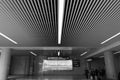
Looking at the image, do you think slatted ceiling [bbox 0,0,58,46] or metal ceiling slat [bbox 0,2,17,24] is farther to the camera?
metal ceiling slat [bbox 0,2,17,24]

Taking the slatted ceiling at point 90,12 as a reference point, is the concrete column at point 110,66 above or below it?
below

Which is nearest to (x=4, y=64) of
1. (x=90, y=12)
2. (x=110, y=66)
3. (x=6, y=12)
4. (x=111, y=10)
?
(x=6, y=12)

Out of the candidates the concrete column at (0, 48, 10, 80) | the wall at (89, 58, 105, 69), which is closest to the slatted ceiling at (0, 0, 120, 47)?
the concrete column at (0, 48, 10, 80)

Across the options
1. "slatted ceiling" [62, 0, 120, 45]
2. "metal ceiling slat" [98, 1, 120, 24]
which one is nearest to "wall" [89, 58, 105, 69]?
"slatted ceiling" [62, 0, 120, 45]

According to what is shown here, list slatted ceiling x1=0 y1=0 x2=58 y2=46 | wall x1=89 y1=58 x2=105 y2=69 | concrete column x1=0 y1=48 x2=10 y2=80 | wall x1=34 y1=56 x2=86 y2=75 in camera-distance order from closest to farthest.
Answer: slatted ceiling x1=0 y1=0 x2=58 y2=46 < concrete column x1=0 y1=48 x2=10 y2=80 < wall x1=34 y1=56 x2=86 y2=75 < wall x1=89 y1=58 x2=105 y2=69

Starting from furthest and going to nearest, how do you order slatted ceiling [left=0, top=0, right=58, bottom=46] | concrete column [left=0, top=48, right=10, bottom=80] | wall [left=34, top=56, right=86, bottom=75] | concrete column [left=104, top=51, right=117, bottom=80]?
wall [left=34, top=56, right=86, bottom=75] → concrete column [left=104, top=51, right=117, bottom=80] → concrete column [left=0, top=48, right=10, bottom=80] → slatted ceiling [left=0, top=0, right=58, bottom=46]

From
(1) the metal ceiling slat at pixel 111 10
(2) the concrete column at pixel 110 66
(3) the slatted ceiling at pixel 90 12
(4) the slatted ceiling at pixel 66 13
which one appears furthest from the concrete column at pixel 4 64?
(2) the concrete column at pixel 110 66

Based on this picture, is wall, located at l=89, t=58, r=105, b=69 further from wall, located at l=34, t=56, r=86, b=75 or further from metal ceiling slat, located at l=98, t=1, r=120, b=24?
metal ceiling slat, located at l=98, t=1, r=120, b=24

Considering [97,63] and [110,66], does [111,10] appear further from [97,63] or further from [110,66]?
[97,63]

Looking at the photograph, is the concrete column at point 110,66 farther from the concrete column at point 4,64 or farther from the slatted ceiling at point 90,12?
the concrete column at point 4,64

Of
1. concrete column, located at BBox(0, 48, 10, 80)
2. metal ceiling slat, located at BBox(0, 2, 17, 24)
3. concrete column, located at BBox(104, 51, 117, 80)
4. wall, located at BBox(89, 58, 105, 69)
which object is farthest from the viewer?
wall, located at BBox(89, 58, 105, 69)

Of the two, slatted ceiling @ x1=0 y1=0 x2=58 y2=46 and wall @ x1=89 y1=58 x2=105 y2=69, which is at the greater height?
slatted ceiling @ x1=0 y1=0 x2=58 y2=46

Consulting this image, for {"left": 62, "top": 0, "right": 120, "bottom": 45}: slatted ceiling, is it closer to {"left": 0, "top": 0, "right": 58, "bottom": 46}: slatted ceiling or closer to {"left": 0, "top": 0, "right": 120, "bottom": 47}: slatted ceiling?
{"left": 0, "top": 0, "right": 120, "bottom": 47}: slatted ceiling

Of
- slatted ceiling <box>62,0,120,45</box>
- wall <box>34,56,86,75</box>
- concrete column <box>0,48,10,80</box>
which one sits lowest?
wall <box>34,56,86,75</box>
